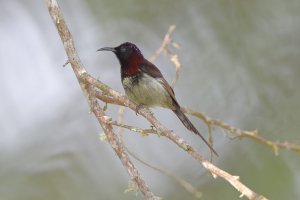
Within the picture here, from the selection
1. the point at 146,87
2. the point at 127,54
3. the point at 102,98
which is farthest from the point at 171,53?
the point at 102,98

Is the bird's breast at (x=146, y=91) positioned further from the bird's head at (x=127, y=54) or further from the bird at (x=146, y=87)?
the bird's head at (x=127, y=54)

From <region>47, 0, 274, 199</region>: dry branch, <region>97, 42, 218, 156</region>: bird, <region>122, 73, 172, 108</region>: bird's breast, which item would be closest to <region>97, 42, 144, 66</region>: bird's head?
<region>97, 42, 218, 156</region>: bird

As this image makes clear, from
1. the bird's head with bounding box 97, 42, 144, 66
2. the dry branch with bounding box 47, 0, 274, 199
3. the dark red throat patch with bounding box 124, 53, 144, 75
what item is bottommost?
the dry branch with bounding box 47, 0, 274, 199

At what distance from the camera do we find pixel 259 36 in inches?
197

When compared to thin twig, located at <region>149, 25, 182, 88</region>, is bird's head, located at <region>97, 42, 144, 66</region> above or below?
above

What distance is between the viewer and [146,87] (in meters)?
3.65

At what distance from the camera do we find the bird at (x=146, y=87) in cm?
365

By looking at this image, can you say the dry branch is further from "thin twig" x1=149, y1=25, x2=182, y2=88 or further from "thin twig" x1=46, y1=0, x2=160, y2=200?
"thin twig" x1=149, y1=25, x2=182, y2=88

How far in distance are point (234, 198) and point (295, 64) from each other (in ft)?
3.56

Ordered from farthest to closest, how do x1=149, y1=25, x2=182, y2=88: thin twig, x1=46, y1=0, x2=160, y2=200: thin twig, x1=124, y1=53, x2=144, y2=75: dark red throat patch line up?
x1=124, y1=53, x2=144, y2=75: dark red throat patch
x1=149, y1=25, x2=182, y2=88: thin twig
x1=46, y1=0, x2=160, y2=200: thin twig

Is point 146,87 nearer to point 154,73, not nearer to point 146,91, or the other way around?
point 146,91

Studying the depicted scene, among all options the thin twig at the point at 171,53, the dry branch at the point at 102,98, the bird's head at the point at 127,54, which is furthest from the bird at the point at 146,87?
the dry branch at the point at 102,98

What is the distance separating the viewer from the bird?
3.65 m

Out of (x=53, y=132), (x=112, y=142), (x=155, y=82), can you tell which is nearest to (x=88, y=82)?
(x=112, y=142)
